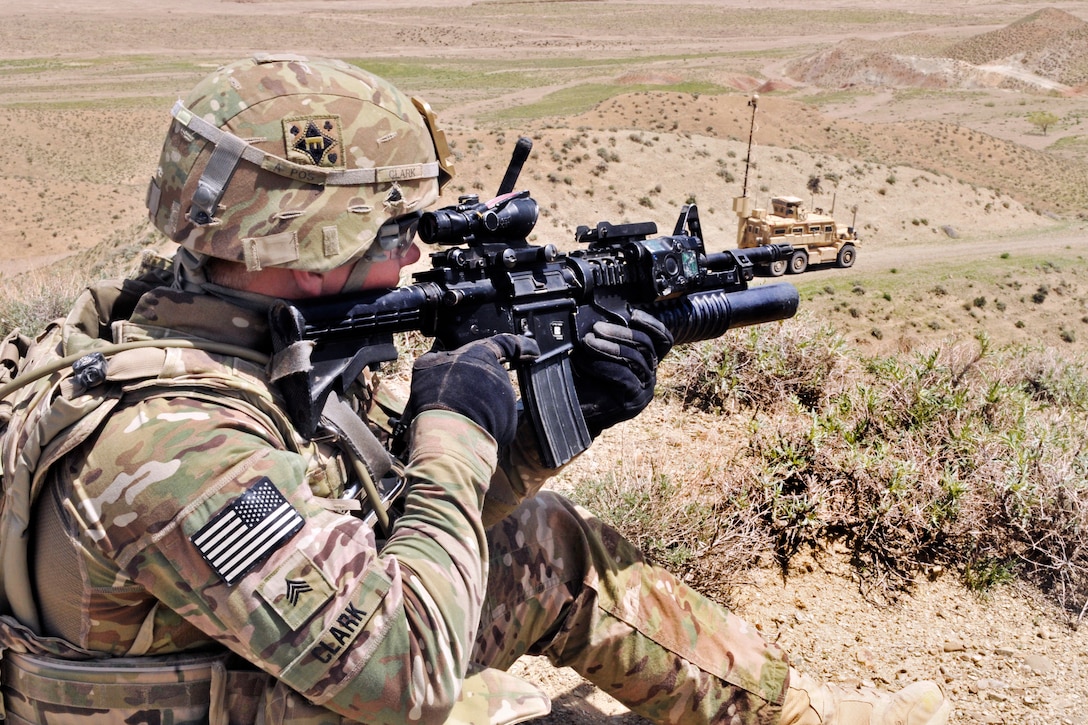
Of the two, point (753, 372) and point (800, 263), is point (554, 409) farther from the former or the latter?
Answer: point (800, 263)

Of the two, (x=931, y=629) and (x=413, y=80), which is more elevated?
(x=931, y=629)

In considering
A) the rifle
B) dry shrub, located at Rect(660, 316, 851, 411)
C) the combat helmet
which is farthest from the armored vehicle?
the combat helmet

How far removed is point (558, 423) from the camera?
301 centimetres

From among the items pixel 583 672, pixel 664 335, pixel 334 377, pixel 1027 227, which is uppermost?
pixel 334 377

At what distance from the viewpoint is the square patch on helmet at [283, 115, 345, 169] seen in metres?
2.27

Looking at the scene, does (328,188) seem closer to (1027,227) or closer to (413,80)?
(1027,227)

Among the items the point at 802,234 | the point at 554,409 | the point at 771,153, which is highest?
the point at 554,409

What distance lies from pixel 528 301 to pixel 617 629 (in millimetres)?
1077

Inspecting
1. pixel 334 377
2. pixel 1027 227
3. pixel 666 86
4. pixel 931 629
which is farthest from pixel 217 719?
pixel 666 86

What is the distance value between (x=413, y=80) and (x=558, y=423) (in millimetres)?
50358

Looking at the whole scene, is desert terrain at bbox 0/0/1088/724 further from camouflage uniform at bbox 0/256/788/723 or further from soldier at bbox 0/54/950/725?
camouflage uniform at bbox 0/256/788/723

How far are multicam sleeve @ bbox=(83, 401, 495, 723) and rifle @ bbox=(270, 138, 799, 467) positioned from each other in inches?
13.5

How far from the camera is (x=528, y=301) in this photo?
3111 millimetres

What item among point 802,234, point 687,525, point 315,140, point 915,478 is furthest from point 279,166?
point 802,234
